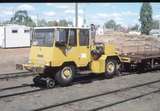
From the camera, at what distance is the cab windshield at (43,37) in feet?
44.0

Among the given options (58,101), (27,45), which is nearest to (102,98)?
(58,101)

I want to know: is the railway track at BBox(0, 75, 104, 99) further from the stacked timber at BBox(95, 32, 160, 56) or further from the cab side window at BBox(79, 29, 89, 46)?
the stacked timber at BBox(95, 32, 160, 56)

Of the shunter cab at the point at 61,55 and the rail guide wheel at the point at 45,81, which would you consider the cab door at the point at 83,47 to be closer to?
the shunter cab at the point at 61,55

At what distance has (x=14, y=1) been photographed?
2.87 m

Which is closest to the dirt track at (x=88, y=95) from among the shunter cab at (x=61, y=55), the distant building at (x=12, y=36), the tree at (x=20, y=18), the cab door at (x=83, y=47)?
the shunter cab at (x=61, y=55)

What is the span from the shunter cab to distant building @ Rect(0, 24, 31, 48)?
1017 inches

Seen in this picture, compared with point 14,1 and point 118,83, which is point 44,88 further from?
point 14,1

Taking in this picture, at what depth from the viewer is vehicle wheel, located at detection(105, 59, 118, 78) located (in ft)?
52.3

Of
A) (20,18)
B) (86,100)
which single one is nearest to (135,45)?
(86,100)

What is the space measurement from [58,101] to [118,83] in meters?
4.66

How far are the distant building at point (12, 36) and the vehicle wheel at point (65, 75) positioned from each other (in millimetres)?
26607

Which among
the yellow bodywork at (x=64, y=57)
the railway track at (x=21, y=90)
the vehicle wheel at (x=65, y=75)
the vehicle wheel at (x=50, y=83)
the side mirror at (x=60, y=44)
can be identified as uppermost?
the side mirror at (x=60, y=44)

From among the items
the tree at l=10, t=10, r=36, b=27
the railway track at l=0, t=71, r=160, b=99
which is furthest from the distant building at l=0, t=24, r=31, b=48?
the tree at l=10, t=10, r=36, b=27

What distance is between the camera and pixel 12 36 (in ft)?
131
